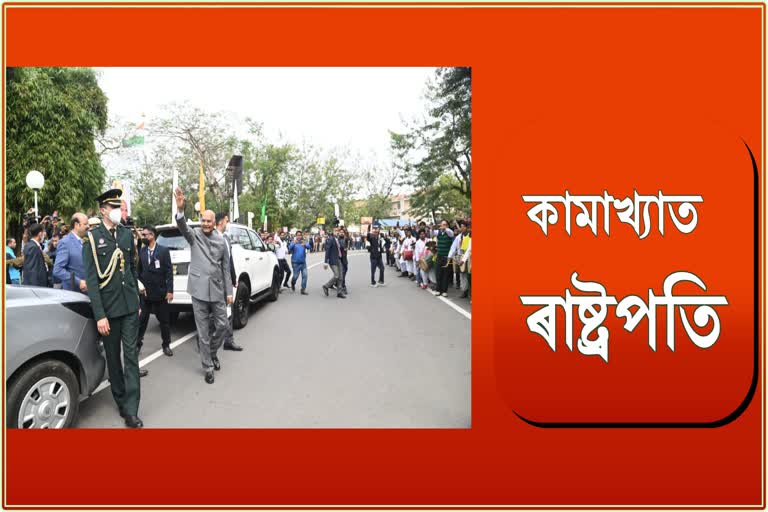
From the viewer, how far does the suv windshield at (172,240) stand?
259 inches

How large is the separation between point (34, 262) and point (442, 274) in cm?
782

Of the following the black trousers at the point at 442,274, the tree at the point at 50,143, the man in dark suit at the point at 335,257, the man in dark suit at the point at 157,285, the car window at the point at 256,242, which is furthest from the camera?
the tree at the point at 50,143

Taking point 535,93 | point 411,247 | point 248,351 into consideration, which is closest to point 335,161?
point 411,247

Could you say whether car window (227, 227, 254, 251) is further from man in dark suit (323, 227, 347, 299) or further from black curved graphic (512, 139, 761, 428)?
black curved graphic (512, 139, 761, 428)

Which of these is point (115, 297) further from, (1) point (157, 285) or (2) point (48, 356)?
(1) point (157, 285)

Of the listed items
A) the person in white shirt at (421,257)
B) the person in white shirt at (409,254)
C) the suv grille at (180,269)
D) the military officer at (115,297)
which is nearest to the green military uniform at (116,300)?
the military officer at (115,297)

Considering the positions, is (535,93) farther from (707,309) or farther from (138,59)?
(138,59)

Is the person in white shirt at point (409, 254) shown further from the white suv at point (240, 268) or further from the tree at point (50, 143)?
the tree at point (50, 143)

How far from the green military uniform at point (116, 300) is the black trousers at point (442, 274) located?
7.99 meters

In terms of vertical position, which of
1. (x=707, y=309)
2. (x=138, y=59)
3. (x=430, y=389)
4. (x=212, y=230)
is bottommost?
(x=430, y=389)

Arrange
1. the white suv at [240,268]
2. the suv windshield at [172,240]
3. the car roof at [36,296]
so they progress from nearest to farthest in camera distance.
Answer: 1. the car roof at [36,296]
2. the white suv at [240,268]
3. the suv windshield at [172,240]

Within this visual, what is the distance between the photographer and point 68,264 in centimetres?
542

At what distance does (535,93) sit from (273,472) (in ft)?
8.06

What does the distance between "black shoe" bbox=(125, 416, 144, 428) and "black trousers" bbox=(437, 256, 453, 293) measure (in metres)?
8.07
